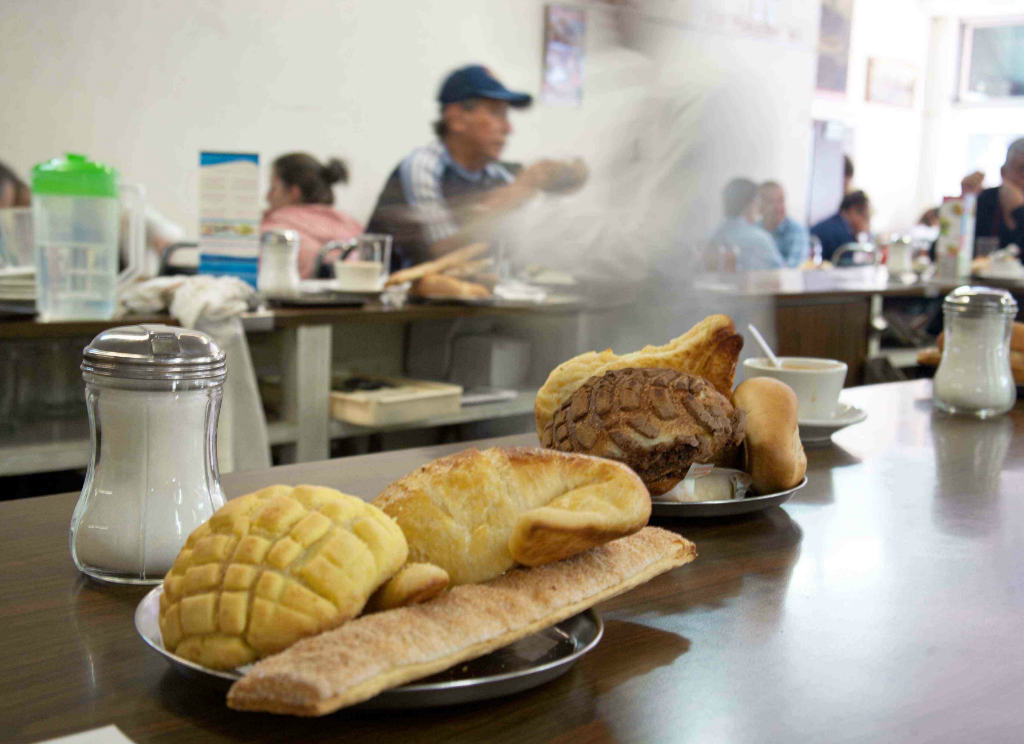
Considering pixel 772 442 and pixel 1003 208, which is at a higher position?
pixel 1003 208

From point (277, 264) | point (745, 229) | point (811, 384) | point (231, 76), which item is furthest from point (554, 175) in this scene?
point (811, 384)

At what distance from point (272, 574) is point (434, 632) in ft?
0.22

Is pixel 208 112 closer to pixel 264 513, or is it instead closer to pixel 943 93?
pixel 264 513

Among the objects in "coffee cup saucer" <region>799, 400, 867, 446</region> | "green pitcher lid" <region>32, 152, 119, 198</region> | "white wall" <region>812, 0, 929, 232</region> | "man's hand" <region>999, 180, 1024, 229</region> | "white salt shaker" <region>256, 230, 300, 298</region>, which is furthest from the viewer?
"white wall" <region>812, 0, 929, 232</region>

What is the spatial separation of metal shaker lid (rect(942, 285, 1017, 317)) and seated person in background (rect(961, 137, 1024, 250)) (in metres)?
2.47

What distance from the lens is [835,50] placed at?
854 cm

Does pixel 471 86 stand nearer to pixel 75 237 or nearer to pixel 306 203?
pixel 306 203

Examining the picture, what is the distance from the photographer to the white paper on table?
0.38 meters

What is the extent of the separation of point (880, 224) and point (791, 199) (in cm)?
243

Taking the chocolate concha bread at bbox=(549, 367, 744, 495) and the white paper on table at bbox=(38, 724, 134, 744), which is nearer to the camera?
the white paper on table at bbox=(38, 724, 134, 744)

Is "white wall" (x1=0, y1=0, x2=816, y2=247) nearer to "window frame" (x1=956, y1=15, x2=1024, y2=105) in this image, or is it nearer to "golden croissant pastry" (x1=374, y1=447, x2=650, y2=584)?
"golden croissant pastry" (x1=374, y1=447, x2=650, y2=584)

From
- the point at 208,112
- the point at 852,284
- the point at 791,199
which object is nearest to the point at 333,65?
the point at 208,112

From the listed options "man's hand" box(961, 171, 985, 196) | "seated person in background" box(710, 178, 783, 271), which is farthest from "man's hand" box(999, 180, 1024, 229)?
"seated person in background" box(710, 178, 783, 271)

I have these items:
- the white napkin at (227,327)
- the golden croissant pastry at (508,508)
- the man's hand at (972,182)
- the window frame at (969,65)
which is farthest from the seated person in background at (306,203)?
the window frame at (969,65)
